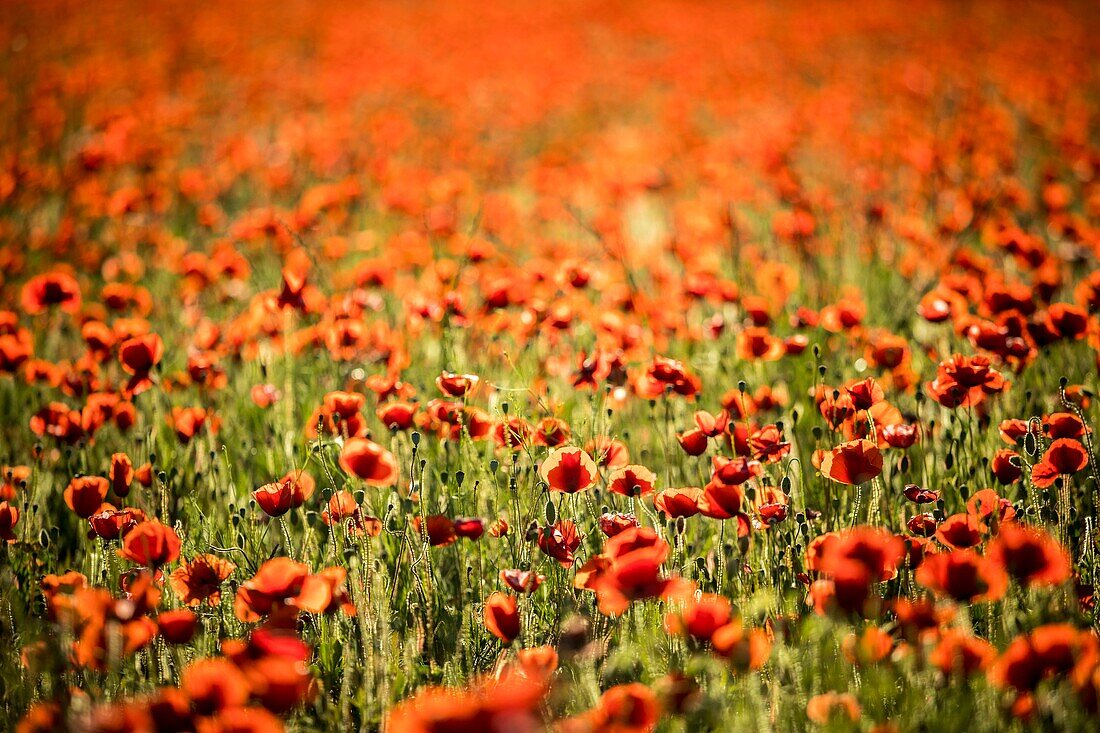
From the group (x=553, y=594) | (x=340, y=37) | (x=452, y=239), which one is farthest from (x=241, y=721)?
(x=340, y=37)

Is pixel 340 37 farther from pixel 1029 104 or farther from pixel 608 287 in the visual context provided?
pixel 608 287

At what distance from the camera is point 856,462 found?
1.48m

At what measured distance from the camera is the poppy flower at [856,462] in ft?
4.81

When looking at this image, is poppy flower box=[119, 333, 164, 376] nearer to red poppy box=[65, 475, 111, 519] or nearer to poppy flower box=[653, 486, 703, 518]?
red poppy box=[65, 475, 111, 519]

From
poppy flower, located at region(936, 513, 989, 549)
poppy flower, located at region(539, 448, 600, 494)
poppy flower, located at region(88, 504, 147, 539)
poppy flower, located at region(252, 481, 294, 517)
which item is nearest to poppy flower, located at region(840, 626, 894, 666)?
poppy flower, located at region(936, 513, 989, 549)

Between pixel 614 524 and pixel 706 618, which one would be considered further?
pixel 614 524

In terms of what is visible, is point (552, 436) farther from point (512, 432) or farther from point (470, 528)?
point (470, 528)

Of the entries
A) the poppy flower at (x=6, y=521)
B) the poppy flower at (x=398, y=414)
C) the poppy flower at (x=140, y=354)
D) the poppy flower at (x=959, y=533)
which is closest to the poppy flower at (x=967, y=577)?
Answer: the poppy flower at (x=959, y=533)

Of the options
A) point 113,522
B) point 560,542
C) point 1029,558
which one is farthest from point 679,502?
point 113,522

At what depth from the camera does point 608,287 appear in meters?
3.05

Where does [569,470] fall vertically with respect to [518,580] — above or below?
above

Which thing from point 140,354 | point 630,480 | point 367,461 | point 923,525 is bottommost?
point 923,525

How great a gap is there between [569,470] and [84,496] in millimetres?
928

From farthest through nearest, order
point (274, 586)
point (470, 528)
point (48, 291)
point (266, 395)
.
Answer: point (48, 291)
point (266, 395)
point (470, 528)
point (274, 586)
